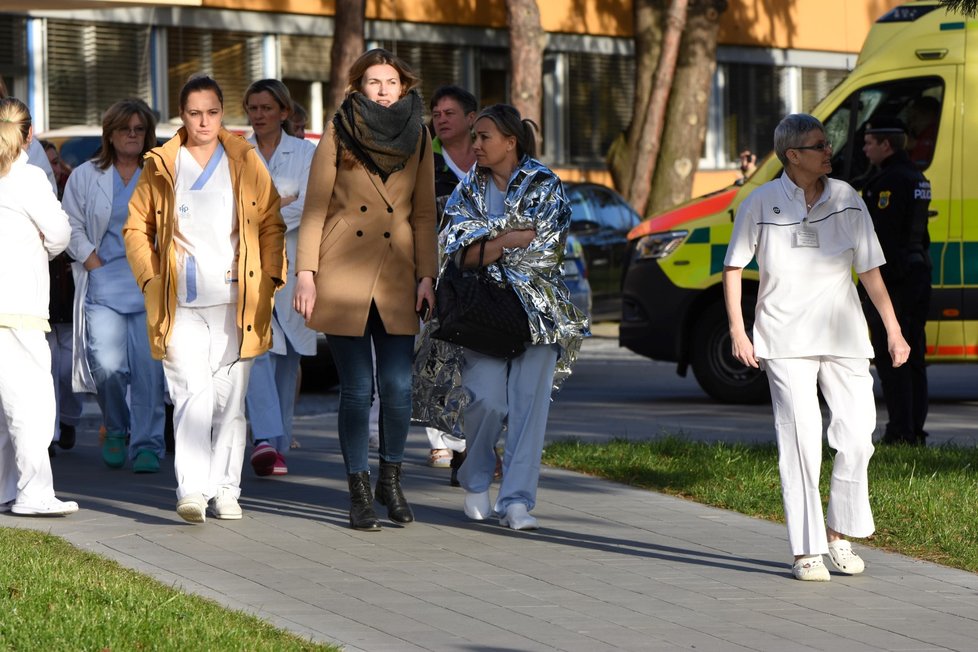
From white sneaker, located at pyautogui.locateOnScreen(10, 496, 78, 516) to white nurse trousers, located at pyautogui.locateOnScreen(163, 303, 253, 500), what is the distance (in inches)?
22.0

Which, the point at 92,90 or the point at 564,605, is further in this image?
the point at 92,90

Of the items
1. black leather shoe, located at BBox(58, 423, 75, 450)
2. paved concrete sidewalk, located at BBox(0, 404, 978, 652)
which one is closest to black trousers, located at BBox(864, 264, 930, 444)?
paved concrete sidewalk, located at BBox(0, 404, 978, 652)

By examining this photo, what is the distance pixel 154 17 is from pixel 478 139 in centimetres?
1865

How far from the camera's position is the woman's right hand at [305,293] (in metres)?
7.45

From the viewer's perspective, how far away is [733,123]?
32.6m

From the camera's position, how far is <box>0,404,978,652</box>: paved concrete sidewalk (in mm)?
5777

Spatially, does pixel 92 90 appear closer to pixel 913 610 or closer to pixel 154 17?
pixel 154 17

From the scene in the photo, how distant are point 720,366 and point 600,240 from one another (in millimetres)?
7098

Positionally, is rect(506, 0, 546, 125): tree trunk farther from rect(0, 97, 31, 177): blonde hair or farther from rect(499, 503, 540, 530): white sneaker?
rect(499, 503, 540, 530): white sneaker

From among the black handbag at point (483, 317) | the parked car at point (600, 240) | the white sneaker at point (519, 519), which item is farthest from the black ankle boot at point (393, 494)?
the parked car at point (600, 240)

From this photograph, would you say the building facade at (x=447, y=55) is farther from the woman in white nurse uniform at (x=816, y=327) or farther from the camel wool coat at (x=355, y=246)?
the woman in white nurse uniform at (x=816, y=327)

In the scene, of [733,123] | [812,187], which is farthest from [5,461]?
[733,123]

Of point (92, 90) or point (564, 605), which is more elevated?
point (92, 90)

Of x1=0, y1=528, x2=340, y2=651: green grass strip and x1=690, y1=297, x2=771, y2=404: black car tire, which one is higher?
x1=690, y1=297, x2=771, y2=404: black car tire
